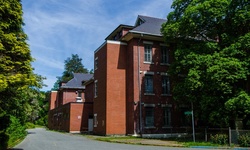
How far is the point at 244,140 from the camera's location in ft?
60.3

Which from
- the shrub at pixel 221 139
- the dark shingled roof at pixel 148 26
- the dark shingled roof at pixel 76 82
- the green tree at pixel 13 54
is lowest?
the shrub at pixel 221 139

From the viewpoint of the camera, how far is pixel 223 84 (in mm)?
20250

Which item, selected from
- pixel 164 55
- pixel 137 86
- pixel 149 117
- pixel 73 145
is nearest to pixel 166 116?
pixel 149 117

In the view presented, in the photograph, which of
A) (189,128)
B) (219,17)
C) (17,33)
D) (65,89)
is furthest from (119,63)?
(65,89)

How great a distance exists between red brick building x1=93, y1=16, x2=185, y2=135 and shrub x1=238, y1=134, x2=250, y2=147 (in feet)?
37.2

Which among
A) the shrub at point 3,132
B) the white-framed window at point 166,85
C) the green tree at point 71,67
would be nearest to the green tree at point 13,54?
the shrub at point 3,132

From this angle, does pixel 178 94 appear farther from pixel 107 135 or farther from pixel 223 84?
pixel 107 135

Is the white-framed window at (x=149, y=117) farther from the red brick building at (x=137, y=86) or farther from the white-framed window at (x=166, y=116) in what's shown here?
the white-framed window at (x=166, y=116)

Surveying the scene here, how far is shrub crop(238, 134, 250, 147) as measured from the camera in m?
18.2

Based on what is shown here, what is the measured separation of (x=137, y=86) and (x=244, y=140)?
43.0 ft

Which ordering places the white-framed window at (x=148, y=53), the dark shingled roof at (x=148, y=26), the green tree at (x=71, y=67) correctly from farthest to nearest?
the green tree at (x=71, y=67) < the white-framed window at (x=148, y=53) < the dark shingled roof at (x=148, y=26)

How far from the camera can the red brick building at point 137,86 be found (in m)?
29.2

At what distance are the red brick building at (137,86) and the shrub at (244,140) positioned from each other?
1133 cm

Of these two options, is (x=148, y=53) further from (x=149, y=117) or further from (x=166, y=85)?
(x=149, y=117)
